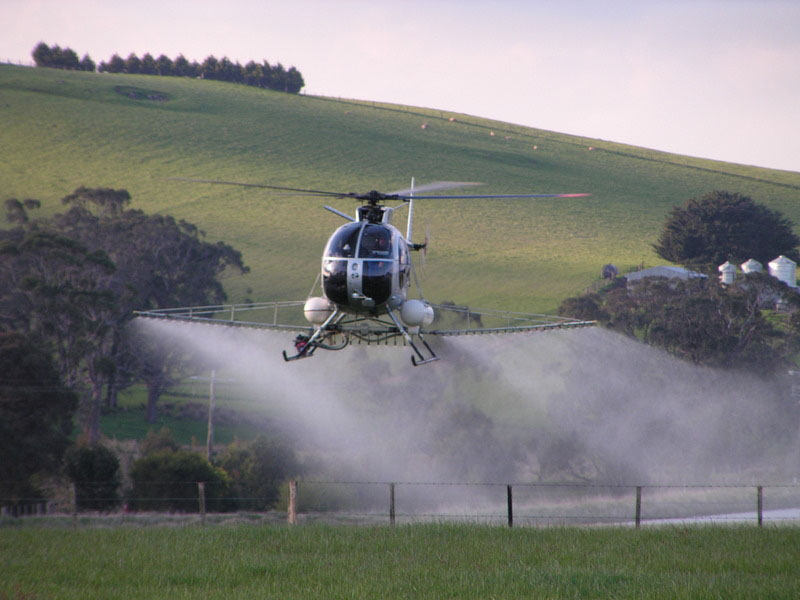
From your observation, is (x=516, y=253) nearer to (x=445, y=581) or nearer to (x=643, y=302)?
(x=643, y=302)

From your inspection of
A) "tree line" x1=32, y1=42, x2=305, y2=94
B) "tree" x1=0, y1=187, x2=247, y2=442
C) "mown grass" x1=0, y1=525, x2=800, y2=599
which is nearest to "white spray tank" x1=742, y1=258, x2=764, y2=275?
"tree" x1=0, y1=187, x2=247, y2=442

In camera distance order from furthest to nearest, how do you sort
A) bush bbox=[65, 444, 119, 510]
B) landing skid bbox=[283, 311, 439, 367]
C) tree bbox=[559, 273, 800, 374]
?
tree bbox=[559, 273, 800, 374]
bush bbox=[65, 444, 119, 510]
landing skid bbox=[283, 311, 439, 367]

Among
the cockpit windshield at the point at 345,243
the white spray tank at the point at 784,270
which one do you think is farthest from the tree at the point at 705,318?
the cockpit windshield at the point at 345,243

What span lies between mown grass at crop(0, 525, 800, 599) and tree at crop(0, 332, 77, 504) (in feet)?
90.0

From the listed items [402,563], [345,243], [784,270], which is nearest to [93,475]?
[345,243]

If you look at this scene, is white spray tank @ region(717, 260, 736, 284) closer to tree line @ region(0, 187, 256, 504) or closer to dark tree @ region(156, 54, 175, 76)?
tree line @ region(0, 187, 256, 504)

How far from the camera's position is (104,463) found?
166 feet

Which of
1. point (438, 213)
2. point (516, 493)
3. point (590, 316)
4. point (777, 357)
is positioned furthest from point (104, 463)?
point (438, 213)

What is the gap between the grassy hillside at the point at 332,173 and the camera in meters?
94.3

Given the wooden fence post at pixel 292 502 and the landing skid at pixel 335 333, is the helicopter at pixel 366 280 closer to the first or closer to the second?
the landing skid at pixel 335 333

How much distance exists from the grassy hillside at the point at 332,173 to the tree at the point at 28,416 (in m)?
32.4

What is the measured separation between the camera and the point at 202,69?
179 metres

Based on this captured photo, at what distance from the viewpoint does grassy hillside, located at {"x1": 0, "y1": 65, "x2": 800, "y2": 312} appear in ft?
309

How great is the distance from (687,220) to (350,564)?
295 feet
